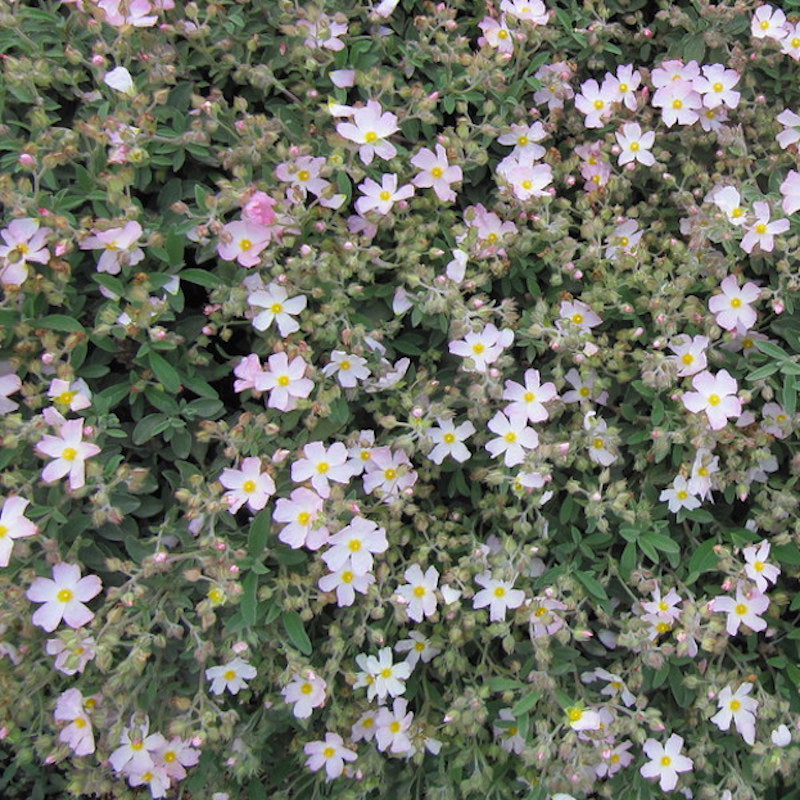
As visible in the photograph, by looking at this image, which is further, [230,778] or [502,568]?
[230,778]

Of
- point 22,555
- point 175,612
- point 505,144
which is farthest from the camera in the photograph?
point 505,144

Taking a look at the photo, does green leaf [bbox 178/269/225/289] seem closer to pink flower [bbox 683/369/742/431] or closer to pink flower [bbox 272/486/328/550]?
pink flower [bbox 272/486/328/550]

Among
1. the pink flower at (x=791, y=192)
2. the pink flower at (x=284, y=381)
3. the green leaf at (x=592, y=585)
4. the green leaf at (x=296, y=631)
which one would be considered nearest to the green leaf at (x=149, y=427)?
the pink flower at (x=284, y=381)

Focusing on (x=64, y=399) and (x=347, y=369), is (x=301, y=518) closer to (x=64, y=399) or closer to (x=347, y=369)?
(x=347, y=369)

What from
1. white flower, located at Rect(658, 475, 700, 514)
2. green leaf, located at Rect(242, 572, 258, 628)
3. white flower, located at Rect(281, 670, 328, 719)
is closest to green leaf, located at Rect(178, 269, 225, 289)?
green leaf, located at Rect(242, 572, 258, 628)

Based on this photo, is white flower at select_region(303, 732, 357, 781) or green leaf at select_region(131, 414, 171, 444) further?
white flower at select_region(303, 732, 357, 781)

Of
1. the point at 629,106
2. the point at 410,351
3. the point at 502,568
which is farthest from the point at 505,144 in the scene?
the point at 502,568

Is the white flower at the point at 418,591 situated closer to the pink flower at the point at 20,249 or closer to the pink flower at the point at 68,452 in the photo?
the pink flower at the point at 68,452

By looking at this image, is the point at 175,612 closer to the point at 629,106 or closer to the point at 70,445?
the point at 70,445
